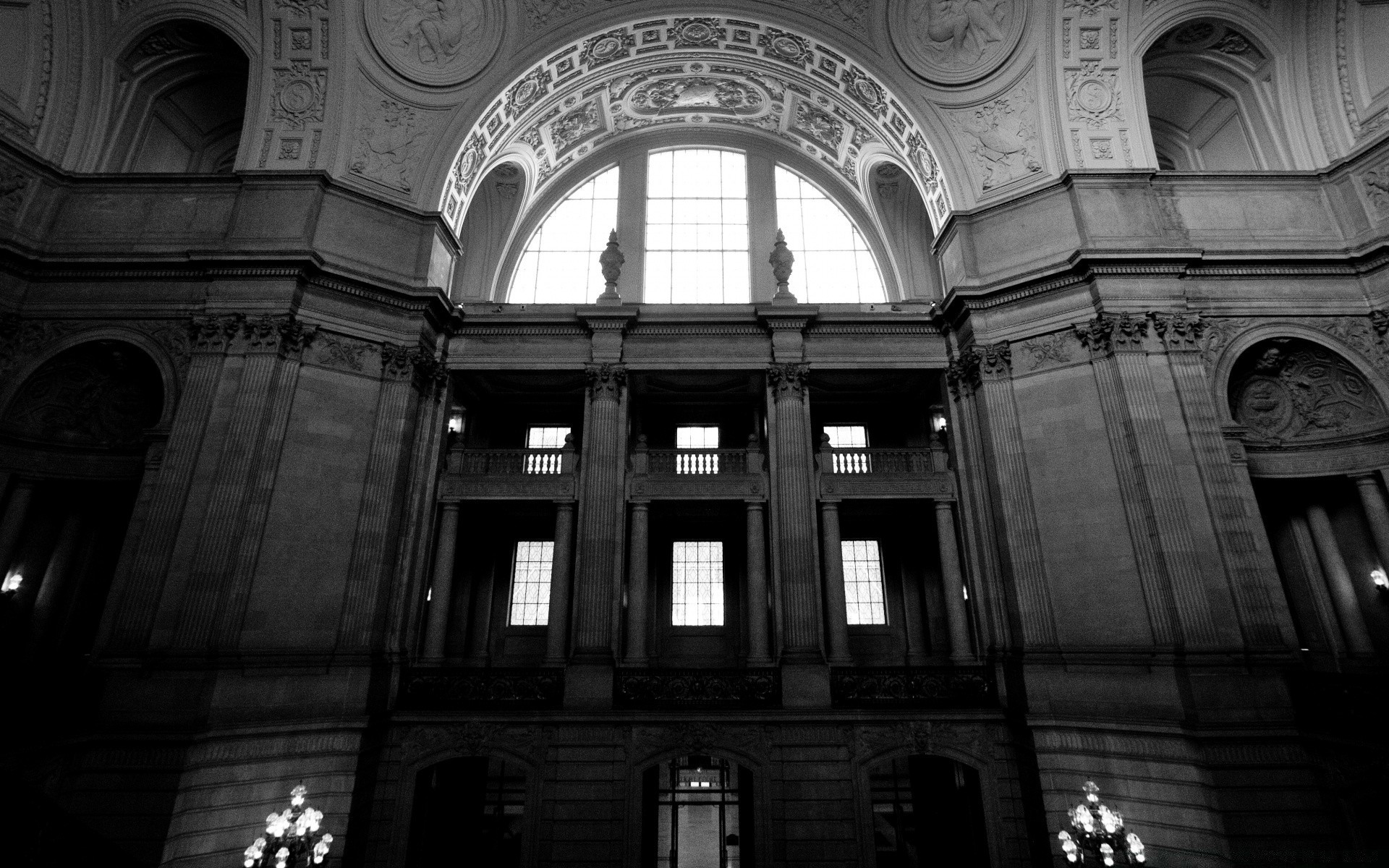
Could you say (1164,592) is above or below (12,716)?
above

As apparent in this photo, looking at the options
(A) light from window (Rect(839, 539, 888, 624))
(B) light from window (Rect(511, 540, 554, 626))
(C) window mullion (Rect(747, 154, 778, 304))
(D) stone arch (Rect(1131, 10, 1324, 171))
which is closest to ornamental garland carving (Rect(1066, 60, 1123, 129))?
(D) stone arch (Rect(1131, 10, 1324, 171))

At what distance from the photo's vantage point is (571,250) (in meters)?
19.3

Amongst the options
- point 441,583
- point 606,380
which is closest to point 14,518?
point 441,583

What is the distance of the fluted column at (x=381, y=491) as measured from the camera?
40.1 feet

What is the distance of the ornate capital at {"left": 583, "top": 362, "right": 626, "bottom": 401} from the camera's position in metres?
15.1

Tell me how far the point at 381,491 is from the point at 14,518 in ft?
20.0

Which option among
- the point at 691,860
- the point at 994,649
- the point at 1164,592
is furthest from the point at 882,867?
the point at 1164,592

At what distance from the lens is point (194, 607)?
1100 cm

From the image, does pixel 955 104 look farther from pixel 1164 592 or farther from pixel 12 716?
pixel 12 716

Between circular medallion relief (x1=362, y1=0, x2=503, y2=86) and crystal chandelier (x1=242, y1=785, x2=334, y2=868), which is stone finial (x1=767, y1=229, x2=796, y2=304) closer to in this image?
circular medallion relief (x1=362, y1=0, x2=503, y2=86)

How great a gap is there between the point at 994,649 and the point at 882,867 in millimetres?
5428

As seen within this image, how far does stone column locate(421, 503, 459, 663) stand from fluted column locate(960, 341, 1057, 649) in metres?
11.0

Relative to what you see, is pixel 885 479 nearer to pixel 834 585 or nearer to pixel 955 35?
pixel 834 585

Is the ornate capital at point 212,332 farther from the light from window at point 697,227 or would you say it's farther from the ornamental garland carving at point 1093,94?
the ornamental garland carving at point 1093,94
